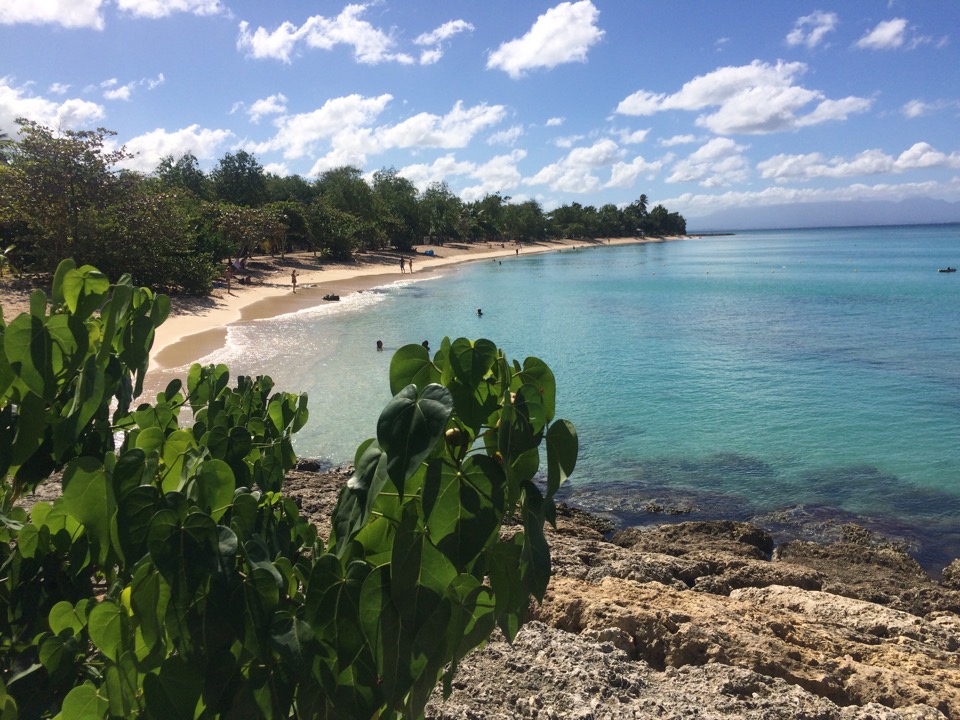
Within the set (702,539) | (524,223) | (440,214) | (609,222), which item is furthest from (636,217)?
(702,539)

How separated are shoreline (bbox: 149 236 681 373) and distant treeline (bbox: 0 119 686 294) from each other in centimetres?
165

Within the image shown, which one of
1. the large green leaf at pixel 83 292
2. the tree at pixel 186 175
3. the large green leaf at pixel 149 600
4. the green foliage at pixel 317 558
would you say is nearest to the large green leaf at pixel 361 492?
the green foliage at pixel 317 558

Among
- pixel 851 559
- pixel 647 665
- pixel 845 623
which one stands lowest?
pixel 851 559

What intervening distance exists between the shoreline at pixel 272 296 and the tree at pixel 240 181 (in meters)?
5.93

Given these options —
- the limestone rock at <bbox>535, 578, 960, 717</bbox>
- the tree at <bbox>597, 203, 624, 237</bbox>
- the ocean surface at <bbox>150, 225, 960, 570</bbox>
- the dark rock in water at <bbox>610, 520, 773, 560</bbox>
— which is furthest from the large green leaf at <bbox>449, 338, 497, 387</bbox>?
the tree at <bbox>597, 203, 624, 237</bbox>

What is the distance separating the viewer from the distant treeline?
25.0 meters

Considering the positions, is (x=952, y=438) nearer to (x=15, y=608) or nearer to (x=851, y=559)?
(x=851, y=559)

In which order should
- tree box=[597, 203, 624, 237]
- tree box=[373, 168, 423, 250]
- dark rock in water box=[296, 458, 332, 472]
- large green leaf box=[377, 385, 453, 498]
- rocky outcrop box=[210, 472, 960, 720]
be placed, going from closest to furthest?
large green leaf box=[377, 385, 453, 498]
rocky outcrop box=[210, 472, 960, 720]
dark rock in water box=[296, 458, 332, 472]
tree box=[373, 168, 423, 250]
tree box=[597, 203, 624, 237]

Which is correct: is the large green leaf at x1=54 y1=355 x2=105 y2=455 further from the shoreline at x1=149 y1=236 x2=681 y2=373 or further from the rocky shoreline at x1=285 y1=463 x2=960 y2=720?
the shoreline at x1=149 y1=236 x2=681 y2=373

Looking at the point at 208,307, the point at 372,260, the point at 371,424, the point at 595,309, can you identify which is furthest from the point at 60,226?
the point at 372,260

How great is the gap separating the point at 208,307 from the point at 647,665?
1184 inches

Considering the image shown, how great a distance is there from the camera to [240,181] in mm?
59031

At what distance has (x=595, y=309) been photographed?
122ft

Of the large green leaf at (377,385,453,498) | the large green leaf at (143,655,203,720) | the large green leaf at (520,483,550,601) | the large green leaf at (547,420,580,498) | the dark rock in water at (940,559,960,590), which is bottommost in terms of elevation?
the dark rock in water at (940,559,960,590)
